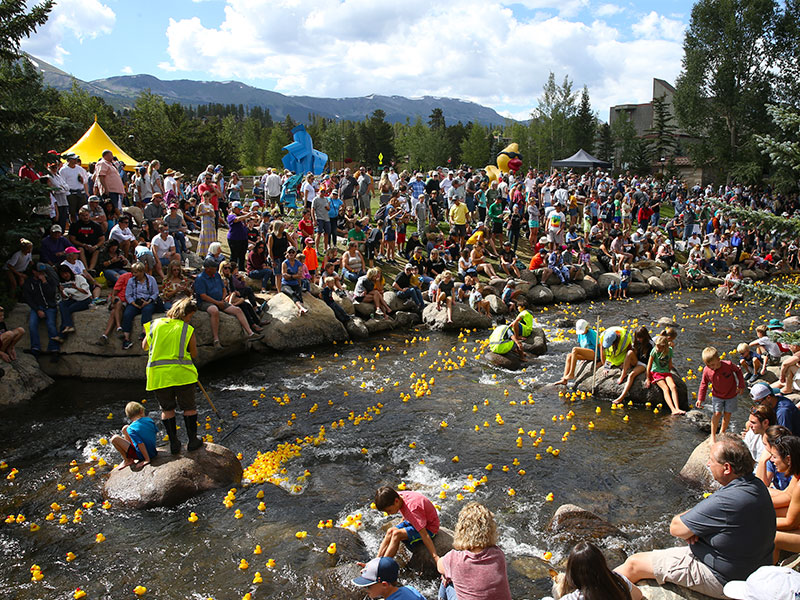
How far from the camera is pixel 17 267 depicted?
1244cm

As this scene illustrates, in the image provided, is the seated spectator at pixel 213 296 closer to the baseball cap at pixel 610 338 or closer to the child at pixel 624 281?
the baseball cap at pixel 610 338

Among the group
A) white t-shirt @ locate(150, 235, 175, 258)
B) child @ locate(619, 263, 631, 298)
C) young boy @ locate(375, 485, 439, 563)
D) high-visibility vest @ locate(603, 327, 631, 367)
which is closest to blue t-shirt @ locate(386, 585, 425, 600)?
A: young boy @ locate(375, 485, 439, 563)

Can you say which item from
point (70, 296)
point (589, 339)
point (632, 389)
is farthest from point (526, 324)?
point (70, 296)

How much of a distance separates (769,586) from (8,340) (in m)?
12.7

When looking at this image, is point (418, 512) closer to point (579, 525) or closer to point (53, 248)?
point (579, 525)

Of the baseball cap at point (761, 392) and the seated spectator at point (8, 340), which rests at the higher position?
the seated spectator at point (8, 340)

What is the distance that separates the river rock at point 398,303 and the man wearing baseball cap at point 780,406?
11.2 metres

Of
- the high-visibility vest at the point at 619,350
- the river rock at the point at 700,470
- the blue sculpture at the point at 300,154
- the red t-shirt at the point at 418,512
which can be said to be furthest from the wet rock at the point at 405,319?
the blue sculpture at the point at 300,154

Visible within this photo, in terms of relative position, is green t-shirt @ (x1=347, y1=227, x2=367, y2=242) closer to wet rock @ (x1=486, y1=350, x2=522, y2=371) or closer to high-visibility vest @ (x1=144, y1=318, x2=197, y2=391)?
wet rock @ (x1=486, y1=350, x2=522, y2=371)

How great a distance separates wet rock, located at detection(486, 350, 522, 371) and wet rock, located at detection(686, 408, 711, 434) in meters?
4.06

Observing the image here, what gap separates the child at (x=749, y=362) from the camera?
1194 cm

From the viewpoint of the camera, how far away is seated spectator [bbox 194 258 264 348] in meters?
13.1

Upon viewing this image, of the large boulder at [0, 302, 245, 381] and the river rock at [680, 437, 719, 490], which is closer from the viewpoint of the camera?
the river rock at [680, 437, 719, 490]

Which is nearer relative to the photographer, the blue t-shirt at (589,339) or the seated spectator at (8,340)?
the seated spectator at (8,340)
